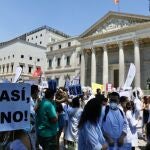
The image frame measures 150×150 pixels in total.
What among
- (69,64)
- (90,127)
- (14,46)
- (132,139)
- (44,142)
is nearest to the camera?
(90,127)

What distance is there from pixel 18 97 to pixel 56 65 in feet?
176

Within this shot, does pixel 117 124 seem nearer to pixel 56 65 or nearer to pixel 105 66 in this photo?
pixel 105 66

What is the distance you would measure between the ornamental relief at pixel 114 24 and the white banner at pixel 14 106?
36866 mm

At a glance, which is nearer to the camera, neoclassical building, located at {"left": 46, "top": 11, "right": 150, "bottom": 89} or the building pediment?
neoclassical building, located at {"left": 46, "top": 11, "right": 150, "bottom": 89}

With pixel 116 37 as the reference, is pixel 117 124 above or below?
below

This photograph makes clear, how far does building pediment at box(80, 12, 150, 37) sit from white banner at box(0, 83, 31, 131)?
3564cm

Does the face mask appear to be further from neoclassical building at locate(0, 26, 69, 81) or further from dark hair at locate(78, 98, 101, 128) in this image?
neoclassical building at locate(0, 26, 69, 81)

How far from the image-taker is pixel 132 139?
776 centimetres

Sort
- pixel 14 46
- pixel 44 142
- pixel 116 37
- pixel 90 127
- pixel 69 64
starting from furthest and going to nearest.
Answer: pixel 14 46 → pixel 69 64 → pixel 116 37 → pixel 44 142 → pixel 90 127

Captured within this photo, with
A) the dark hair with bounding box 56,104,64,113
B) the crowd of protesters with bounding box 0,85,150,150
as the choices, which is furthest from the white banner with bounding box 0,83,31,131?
the dark hair with bounding box 56,104,64,113

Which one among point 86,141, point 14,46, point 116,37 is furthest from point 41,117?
point 14,46

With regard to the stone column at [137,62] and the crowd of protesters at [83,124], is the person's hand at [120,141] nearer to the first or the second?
the crowd of protesters at [83,124]

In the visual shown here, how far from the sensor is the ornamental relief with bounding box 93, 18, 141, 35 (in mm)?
40906

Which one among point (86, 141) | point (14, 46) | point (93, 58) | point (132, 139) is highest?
point (14, 46)
